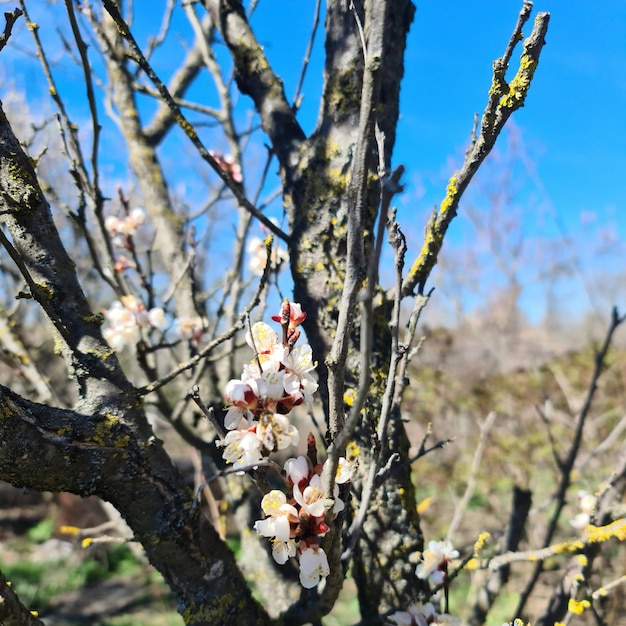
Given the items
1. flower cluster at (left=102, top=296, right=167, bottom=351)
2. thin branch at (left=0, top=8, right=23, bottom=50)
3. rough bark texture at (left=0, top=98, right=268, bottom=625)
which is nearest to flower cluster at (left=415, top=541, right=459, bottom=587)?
rough bark texture at (left=0, top=98, right=268, bottom=625)

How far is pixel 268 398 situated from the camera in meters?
0.81

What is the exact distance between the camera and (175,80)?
108 inches

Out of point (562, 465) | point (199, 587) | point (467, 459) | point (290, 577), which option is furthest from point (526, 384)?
point (199, 587)

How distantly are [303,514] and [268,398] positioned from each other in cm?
20

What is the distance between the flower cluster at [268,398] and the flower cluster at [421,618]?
61cm

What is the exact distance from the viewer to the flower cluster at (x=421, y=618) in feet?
3.72

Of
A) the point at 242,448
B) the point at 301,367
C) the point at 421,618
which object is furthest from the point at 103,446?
the point at 421,618

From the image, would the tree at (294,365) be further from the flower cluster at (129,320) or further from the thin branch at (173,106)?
the flower cluster at (129,320)

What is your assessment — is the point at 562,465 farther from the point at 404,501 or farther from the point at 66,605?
the point at 66,605

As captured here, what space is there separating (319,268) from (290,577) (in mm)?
1019

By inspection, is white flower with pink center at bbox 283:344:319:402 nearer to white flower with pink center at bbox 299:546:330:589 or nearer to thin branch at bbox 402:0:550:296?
white flower with pink center at bbox 299:546:330:589

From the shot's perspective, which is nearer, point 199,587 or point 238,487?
point 199,587

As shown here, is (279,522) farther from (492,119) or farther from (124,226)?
(124,226)

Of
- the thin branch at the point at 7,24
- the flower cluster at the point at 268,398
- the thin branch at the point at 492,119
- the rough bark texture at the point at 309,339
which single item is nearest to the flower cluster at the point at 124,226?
the rough bark texture at the point at 309,339
